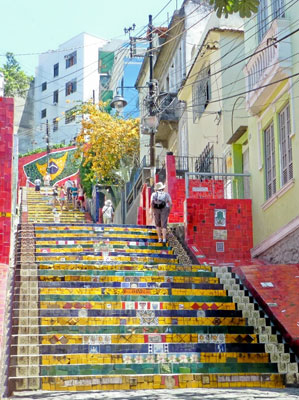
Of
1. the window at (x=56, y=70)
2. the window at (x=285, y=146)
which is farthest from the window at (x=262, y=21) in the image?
the window at (x=56, y=70)

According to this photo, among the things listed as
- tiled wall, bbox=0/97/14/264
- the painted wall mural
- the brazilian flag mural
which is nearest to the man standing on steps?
tiled wall, bbox=0/97/14/264

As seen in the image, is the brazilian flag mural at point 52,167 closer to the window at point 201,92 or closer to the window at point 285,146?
the window at point 201,92

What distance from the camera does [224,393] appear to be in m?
9.42

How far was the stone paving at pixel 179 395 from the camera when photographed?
9.02 metres

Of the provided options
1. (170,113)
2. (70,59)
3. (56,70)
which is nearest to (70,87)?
(70,59)

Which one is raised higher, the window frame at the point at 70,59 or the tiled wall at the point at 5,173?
the window frame at the point at 70,59

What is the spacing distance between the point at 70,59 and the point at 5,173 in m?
55.4

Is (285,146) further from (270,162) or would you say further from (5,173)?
(5,173)

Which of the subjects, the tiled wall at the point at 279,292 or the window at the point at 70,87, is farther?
the window at the point at 70,87

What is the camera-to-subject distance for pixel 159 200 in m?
18.5

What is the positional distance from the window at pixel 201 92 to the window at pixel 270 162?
675cm

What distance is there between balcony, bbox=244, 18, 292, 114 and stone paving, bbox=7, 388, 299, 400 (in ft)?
26.3

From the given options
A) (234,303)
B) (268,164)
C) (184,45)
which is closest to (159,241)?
(268,164)

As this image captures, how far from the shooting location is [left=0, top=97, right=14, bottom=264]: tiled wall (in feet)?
48.4
